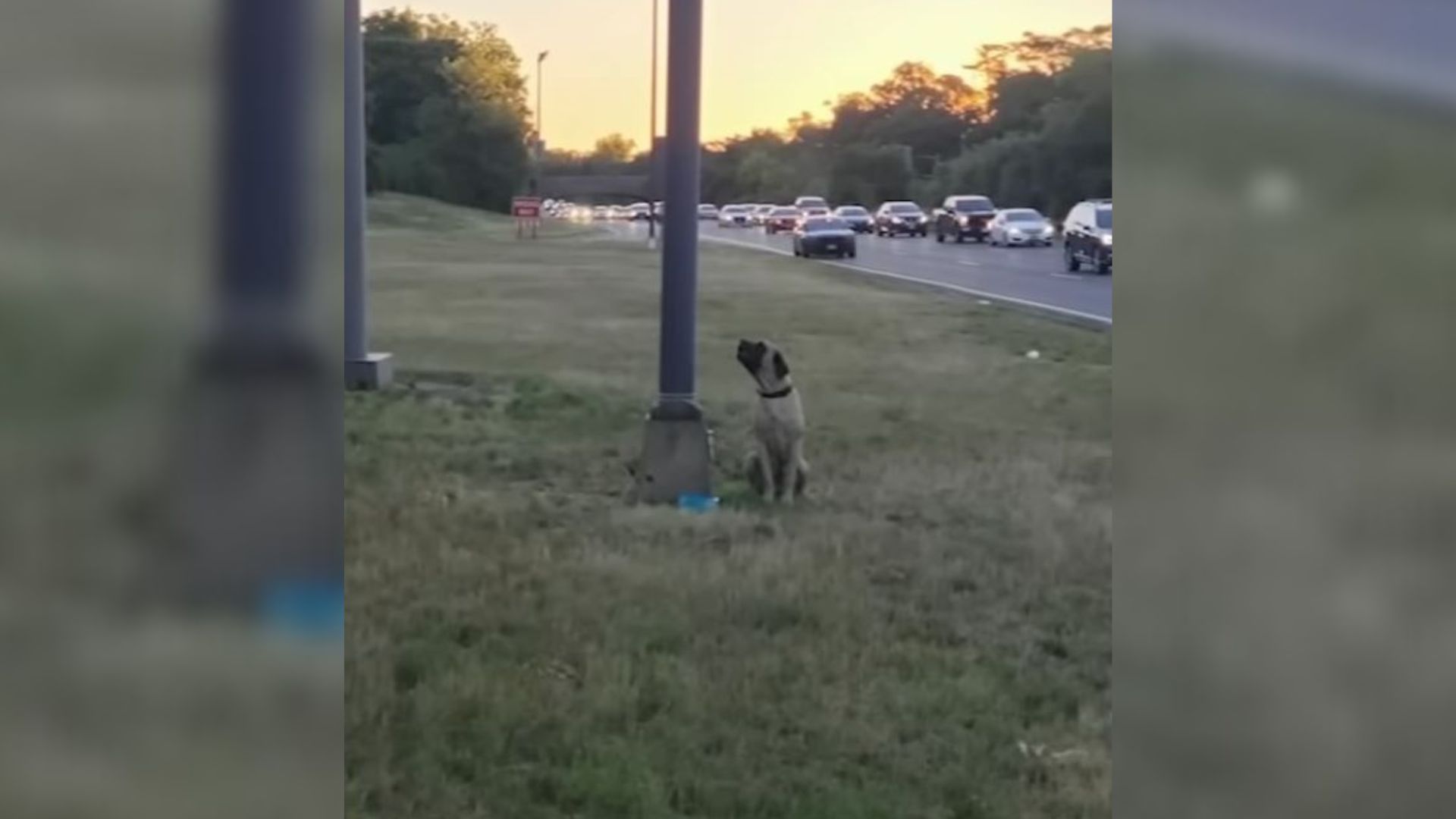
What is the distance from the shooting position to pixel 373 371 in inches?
224

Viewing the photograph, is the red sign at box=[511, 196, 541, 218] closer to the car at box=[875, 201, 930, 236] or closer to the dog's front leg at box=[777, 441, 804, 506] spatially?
the car at box=[875, 201, 930, 236]

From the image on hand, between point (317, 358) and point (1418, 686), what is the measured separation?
129cm

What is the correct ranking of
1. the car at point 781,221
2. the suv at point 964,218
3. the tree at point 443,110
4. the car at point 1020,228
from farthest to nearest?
1. the car at point 781,221
2. the suv at point 964,218
3. the car at point 1020,228
4. the tree at point 443,110

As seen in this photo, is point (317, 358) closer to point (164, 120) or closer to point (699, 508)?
point (164, 120)

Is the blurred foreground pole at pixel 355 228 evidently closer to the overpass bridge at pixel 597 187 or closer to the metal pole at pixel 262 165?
the metal pole at pixel 262 165

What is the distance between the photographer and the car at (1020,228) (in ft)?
9.84

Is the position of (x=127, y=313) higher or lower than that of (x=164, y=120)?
lower

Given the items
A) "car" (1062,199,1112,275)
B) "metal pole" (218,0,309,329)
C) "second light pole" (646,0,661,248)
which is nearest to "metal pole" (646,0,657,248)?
Result: "second light pole" (646,0,661,248)

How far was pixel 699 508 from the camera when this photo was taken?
4.47 m

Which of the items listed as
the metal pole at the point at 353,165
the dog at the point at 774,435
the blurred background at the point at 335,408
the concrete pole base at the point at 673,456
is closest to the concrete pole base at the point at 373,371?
the metal pole at the point at 353,165

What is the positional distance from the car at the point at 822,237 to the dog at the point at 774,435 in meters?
0.44

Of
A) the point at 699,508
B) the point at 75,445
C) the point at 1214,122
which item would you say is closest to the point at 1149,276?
the point at 1214,122

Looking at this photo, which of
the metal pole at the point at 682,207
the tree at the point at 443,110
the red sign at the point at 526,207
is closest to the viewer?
the tree at the point at 443,110

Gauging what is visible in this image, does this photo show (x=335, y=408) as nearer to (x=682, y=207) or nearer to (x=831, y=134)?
(x=831, y=134)
